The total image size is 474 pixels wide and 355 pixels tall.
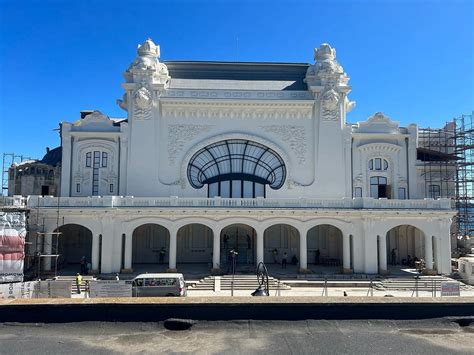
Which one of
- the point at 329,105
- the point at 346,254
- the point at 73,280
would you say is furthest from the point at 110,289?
the point at 329,105

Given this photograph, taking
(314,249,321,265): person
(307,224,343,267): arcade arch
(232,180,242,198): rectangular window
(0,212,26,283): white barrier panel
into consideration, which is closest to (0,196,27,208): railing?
(0,212,26,283): white barrier panel

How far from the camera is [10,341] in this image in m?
6.22

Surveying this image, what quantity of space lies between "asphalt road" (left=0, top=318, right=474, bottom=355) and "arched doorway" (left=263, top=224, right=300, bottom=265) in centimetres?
2852

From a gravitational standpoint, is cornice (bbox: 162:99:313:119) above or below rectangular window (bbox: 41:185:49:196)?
above

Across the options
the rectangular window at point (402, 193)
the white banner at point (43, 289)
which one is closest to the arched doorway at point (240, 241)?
the rectangular window at point (402, 193)

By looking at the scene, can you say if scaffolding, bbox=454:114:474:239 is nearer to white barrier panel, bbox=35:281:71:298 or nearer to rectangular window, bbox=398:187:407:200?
rectangular window, bbox=398:187:407:200

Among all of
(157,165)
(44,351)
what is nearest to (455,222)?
(157,165)

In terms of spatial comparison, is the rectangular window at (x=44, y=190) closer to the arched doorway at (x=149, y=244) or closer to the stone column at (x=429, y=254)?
the arched doorway at (x=149, y=244)

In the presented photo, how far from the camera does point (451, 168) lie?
37.8m

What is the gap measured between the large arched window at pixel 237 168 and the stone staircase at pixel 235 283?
9274mm

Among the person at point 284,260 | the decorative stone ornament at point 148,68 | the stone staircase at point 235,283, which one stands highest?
the decorative stone ornament at point 148,68

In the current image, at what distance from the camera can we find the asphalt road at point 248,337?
6031mm

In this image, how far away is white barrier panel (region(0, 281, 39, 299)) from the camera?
19.1 meters

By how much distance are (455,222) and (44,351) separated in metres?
41.0
